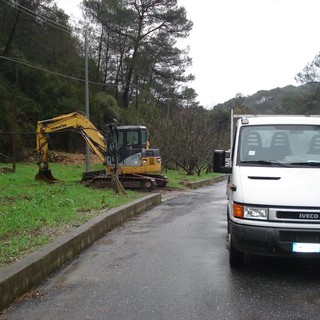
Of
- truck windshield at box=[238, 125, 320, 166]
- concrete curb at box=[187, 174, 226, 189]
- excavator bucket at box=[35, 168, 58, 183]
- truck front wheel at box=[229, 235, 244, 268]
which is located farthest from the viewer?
concrete curb at box=[187, 174, 226, 189]

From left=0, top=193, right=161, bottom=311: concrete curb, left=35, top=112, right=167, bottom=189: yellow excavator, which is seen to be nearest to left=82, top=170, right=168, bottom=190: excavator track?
left=35, top=112, right=167, bottom=189: yellow excavator

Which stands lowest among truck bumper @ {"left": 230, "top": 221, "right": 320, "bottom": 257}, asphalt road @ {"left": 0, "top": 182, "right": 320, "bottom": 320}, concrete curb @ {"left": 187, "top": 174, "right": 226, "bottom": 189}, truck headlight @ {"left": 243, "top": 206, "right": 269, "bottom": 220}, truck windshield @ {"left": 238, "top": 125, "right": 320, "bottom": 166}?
concrete curb @ {"left": 187, "top": 174, "right": 226, "bottom": 189}

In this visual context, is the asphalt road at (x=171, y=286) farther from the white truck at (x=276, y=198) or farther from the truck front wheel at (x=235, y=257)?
the white truck at (x=276, y=198)

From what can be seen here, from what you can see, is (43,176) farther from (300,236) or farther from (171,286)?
(300,236)

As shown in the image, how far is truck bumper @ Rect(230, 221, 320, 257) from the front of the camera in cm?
532

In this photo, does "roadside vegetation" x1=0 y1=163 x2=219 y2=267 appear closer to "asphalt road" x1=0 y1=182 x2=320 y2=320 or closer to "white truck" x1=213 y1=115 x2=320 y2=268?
"asphalt road" x1=0 y1=182 x2=320 y2=320

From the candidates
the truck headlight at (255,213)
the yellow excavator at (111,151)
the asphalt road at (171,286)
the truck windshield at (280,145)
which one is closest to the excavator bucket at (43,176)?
the yellow excavator at (111,151)

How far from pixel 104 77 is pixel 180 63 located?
817 cm

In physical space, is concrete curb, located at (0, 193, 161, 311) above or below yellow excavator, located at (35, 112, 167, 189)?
below

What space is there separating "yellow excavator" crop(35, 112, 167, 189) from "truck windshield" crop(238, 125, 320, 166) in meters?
12.0

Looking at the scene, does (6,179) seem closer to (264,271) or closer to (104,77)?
(264,271)

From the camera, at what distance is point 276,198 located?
5422mm

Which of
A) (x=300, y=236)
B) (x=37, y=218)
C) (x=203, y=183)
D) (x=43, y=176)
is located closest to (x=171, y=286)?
(x=300, y=236)

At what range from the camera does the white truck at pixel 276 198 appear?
5.34 metres
